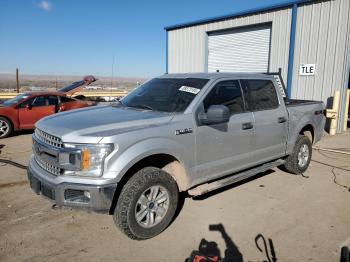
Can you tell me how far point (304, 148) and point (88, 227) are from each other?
435cm

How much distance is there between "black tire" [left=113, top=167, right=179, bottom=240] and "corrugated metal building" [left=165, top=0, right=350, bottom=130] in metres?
9.70

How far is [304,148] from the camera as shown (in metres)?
6.53

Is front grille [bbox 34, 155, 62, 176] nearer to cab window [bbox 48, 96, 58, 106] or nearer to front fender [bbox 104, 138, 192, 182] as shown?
front fender [bbox 104, 138, 192, 182]

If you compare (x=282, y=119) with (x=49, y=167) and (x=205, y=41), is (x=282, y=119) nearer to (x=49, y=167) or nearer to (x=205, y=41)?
(x=49, y=167)

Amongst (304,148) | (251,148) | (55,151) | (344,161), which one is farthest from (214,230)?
(344,161)

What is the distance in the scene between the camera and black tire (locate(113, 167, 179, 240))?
12.0ft

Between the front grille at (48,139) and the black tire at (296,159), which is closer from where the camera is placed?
the front grille at (48,139)

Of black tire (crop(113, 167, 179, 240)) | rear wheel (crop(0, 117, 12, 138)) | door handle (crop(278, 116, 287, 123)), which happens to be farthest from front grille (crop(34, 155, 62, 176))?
rear wheel (crop(0, 117, 12, 138))

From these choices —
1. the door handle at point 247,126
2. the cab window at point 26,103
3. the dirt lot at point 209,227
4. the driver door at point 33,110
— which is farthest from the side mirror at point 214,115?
the cab window at point 26,103

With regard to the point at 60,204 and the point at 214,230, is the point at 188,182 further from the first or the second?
the point at 60,204

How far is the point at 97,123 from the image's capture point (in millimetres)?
3820

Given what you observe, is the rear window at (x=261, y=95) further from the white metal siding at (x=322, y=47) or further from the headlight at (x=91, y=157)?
the white metal siding at (x=322, y=47)

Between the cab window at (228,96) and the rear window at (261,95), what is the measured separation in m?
0.23

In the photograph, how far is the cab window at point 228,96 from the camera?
4625 mm
